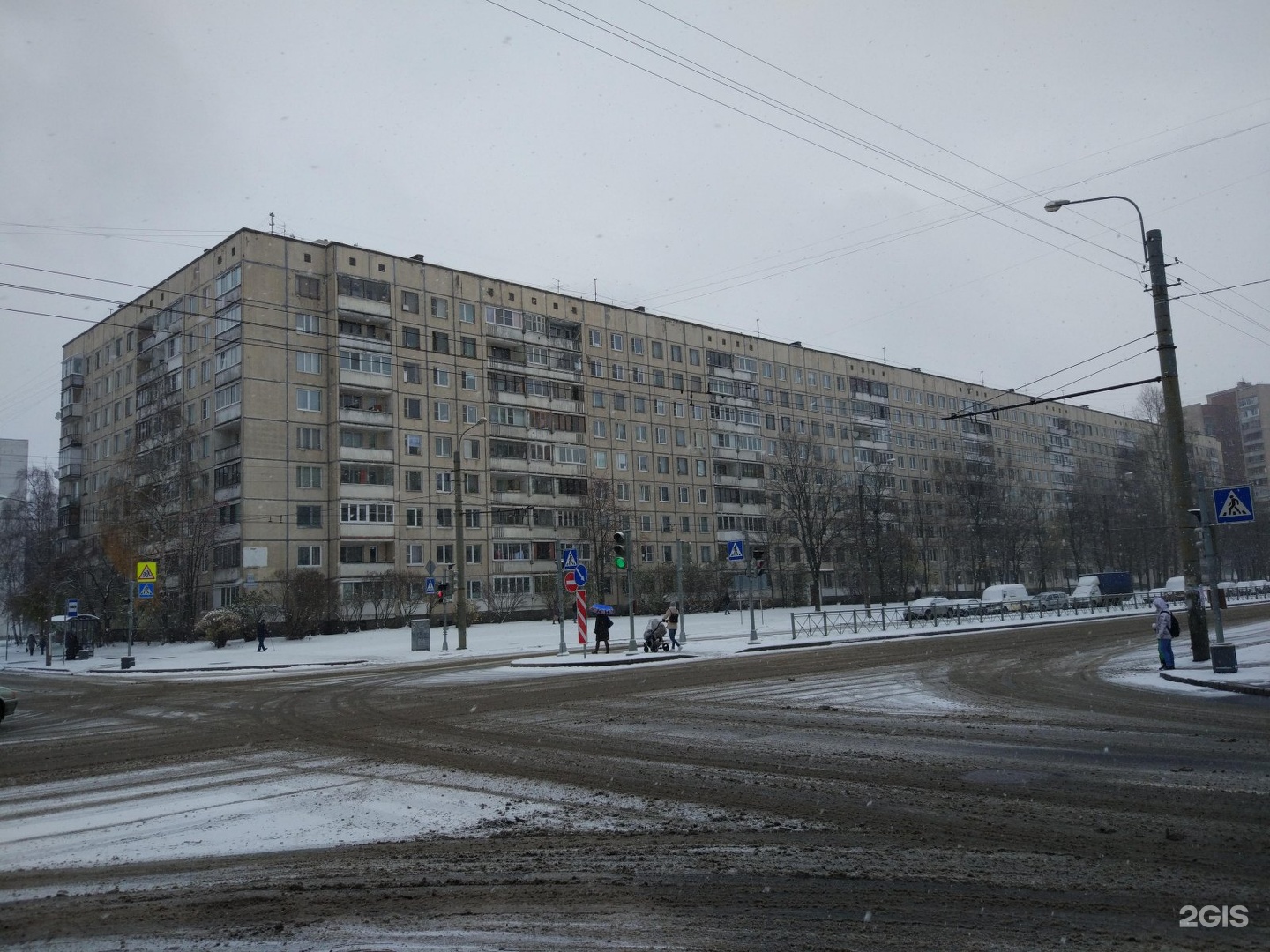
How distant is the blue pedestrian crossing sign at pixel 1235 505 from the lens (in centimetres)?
1936

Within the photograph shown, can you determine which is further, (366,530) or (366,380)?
(366,380)

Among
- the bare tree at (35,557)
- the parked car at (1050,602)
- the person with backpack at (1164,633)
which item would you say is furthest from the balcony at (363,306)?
the person with backpack at (1164,633)

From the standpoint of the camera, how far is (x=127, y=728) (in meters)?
15.9

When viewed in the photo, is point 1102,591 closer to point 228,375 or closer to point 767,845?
point 228,375

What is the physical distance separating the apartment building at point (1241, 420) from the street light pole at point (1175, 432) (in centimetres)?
10661

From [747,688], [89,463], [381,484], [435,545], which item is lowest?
[747,688]

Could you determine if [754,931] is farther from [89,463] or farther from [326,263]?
[89,463]

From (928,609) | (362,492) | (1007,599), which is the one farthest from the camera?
(362,492)

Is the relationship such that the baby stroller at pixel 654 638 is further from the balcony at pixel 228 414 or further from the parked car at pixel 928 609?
the balcony at pixel 228 414

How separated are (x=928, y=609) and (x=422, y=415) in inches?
1452

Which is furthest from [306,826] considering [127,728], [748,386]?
[748,386]

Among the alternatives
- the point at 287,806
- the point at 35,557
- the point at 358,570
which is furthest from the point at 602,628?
the point at 35,557

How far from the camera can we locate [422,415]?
2655 inches

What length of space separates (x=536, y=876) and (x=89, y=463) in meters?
87.7
